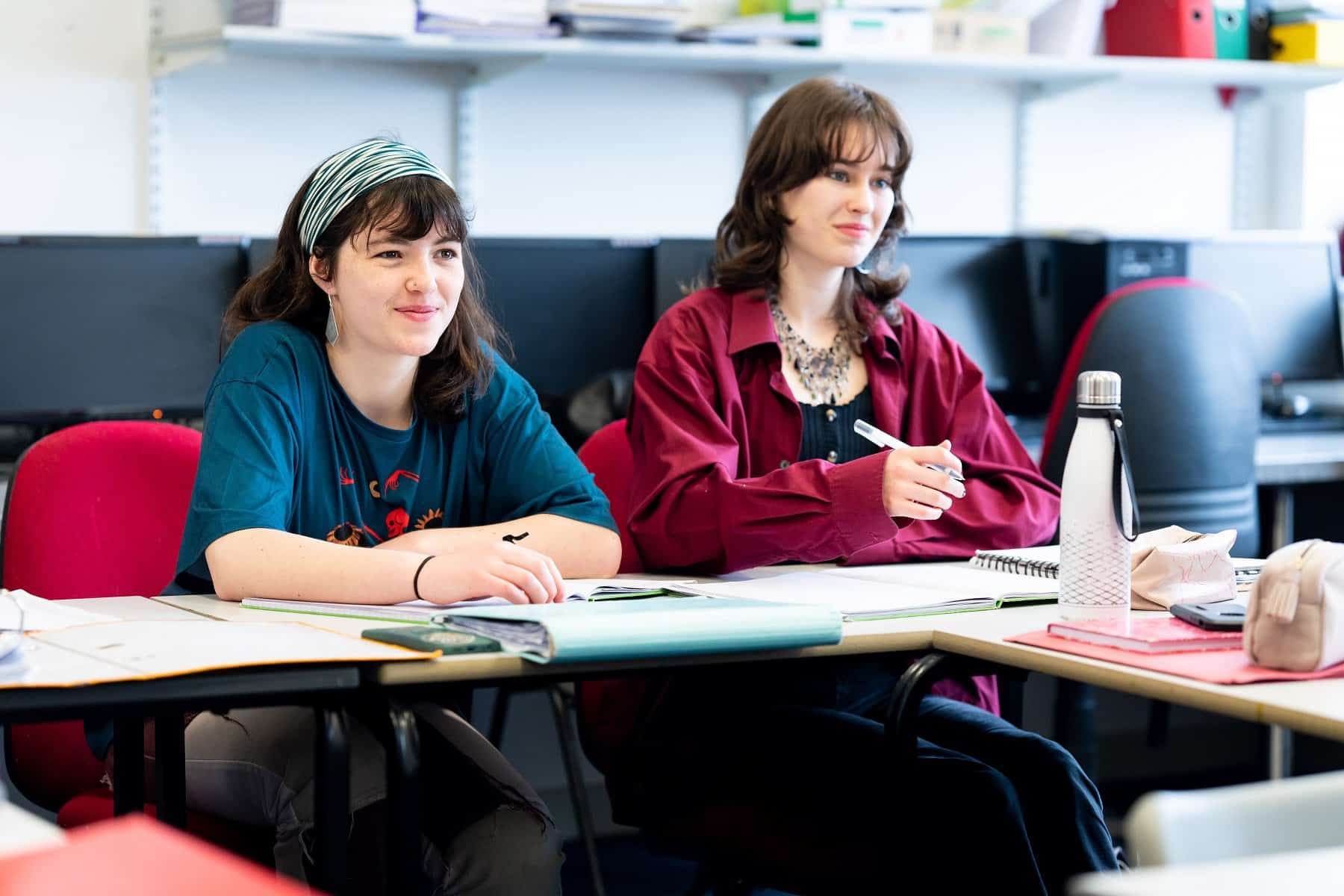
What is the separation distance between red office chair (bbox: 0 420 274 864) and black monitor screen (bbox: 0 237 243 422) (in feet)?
3.12

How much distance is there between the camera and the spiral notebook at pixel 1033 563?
63.5 inches

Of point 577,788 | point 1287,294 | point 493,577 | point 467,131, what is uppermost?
point 467,131

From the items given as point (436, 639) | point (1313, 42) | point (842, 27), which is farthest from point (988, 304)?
point (436, 639)

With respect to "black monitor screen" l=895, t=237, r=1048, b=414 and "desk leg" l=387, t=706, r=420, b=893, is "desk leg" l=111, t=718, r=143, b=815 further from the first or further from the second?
"black monitor screen" l=895, t=237, r=1048, b=414

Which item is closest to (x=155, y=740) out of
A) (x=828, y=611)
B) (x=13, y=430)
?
(x=828, y=611)

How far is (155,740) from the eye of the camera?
52.4 inches

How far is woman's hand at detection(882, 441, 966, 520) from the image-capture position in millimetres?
1540

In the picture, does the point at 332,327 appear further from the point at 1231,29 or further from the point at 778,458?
the point at 1231,29

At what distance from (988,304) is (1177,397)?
850mm

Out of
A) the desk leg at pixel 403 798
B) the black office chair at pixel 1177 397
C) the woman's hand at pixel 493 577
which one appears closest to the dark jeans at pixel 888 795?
the woman's hand at pixel 493 577

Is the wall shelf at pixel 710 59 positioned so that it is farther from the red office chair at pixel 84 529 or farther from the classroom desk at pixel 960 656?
the classroom desk at pixel 960 656

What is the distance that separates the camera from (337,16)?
9.36 feet

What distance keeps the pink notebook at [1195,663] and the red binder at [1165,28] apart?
2666 millimetres

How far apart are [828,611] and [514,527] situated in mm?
459
